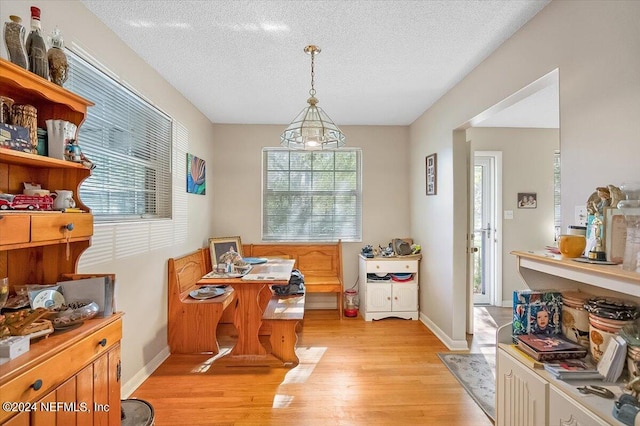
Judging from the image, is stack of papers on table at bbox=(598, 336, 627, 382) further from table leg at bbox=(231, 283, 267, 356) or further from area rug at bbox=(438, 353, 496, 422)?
table leg at bbox=(231, 283, 267, 356)

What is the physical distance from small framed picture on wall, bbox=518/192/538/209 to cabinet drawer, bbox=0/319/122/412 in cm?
466

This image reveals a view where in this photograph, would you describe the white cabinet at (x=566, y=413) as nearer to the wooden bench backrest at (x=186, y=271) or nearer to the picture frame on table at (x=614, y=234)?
the picture frame on table at (x=614, y=234)

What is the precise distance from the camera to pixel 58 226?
4.20ft

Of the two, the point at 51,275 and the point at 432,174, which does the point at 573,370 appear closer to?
the point at 51,275

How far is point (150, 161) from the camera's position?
265 centimetres

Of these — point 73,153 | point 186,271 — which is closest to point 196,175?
point 186,271

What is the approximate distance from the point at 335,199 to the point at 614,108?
10.4 feet

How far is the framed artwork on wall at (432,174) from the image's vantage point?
3.38 m

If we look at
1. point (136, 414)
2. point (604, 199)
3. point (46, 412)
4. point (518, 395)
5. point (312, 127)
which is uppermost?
point (312, 127)

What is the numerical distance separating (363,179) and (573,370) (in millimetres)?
3288

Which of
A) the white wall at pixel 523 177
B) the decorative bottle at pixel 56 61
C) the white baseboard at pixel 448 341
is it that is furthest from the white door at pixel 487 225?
the decorative bottle at pixel 56 61

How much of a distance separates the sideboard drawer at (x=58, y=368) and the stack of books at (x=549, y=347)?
1.88 m

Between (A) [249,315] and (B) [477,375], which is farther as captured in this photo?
(A) [249,315]

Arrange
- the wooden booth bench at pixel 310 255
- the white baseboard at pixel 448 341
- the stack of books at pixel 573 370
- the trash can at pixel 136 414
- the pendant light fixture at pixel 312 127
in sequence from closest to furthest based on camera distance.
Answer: the stack of books at pixel 573 370, the trash can at pixel 136 414, the pendant light fixture at pixel 312 127, the white baseboard at pixel 448 341, the wooden booth bench at pixel 310 255
